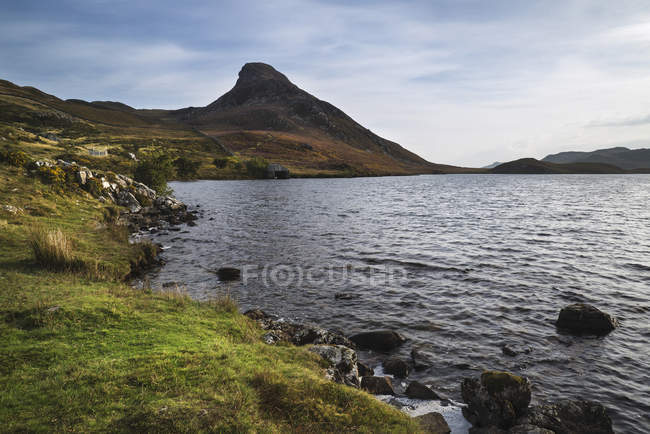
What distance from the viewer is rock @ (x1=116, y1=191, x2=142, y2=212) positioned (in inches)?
1620

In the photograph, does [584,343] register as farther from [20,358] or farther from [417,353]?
[20,358]

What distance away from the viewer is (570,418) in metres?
9.76

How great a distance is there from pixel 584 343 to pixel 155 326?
18242mm

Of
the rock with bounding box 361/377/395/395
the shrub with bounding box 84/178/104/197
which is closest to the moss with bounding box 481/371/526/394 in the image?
the rock with bounding box 361/377/395/395

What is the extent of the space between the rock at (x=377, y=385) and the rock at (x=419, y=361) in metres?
2.07

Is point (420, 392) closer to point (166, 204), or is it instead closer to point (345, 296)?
point (345, 296)

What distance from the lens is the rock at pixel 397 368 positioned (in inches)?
511

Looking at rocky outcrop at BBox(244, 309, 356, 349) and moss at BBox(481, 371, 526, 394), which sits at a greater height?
moss at BBox(481, 371, 526, 394)

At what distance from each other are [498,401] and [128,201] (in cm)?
4456

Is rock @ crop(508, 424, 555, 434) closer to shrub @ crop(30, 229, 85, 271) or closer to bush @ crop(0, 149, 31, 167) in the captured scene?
shrub @ crop(30, 229, 85, 271)

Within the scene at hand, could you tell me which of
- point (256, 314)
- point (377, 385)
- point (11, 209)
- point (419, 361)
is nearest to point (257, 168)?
point (11, 209)

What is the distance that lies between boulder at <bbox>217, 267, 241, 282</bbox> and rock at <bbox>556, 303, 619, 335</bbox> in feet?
62.8

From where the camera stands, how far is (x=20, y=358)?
8.80 meters

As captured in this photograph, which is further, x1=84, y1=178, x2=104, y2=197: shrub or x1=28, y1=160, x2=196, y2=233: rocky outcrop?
x1=84, y1=178, x2=104, y2=197: shrub
